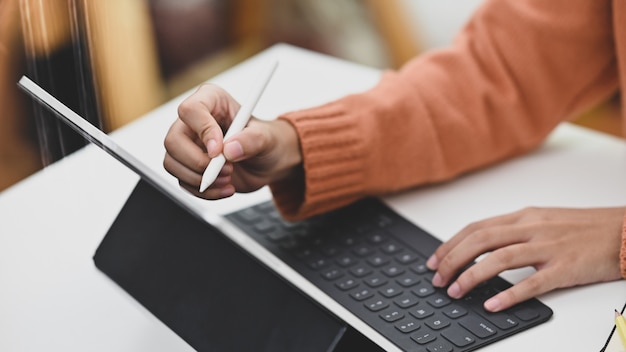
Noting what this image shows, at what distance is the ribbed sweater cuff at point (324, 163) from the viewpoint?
2.03 ft

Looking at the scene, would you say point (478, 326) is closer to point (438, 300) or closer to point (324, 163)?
point (438, 300)

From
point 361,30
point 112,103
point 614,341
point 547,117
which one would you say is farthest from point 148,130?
point 361,30

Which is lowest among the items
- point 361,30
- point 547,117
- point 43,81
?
point 361,30

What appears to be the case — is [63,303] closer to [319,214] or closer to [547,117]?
[319,214]

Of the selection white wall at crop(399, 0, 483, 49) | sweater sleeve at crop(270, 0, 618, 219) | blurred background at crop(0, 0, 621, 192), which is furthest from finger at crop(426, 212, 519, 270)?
white wall at crop(399, 0, 483, 49)

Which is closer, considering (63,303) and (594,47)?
(63,303)

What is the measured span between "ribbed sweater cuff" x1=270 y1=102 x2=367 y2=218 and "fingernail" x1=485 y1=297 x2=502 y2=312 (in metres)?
0.16

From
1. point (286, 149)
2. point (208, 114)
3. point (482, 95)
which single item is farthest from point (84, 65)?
point (482, 95)

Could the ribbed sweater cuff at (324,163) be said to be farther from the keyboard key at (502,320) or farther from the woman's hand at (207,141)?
the keyboard key at (502,320)

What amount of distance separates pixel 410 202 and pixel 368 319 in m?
0.19

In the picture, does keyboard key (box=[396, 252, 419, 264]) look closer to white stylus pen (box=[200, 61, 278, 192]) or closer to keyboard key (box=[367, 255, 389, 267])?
keyboard key (box=[367, 255, 389, 267])

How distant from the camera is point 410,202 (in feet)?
2.23

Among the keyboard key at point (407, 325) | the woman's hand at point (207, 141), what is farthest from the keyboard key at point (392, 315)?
the woman's hand at point (207, 141)

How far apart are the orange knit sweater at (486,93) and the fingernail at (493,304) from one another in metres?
0.17
